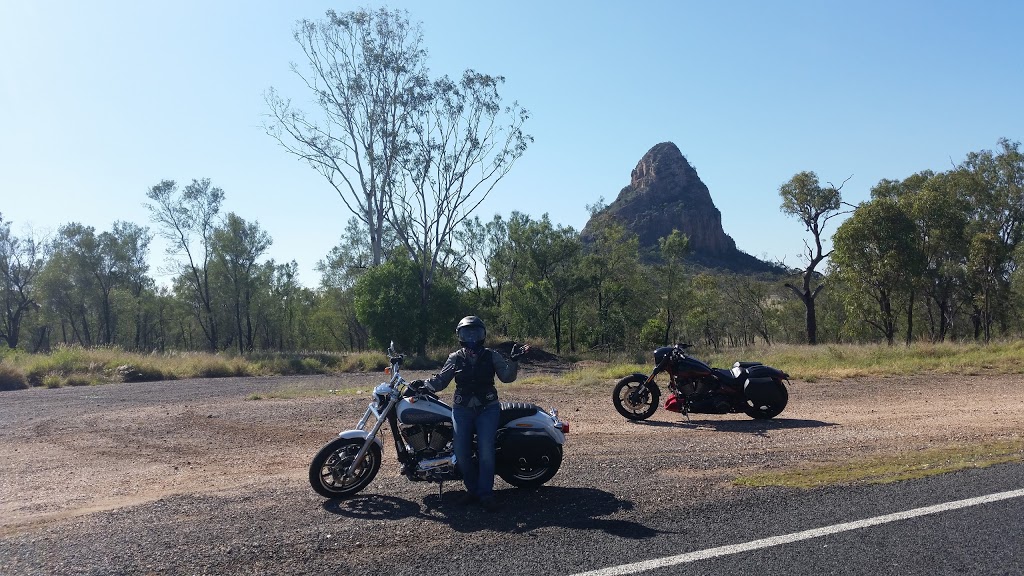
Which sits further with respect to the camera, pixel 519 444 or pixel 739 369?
pixel 739 369

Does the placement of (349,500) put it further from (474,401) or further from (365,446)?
(474,401)

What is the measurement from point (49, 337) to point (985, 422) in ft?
238

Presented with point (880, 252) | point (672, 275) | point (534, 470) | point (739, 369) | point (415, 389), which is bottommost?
point (534, 470)

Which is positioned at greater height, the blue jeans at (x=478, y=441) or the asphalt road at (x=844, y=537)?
the blue jeans at (x=478, y=441)

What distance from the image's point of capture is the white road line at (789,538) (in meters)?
4.48

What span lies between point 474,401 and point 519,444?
0.68m

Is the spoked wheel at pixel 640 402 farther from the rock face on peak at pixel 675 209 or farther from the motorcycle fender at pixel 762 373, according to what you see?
the rock face on peak at pixel 675 209

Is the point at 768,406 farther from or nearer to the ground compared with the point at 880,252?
nearer to the ground

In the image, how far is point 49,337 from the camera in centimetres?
6469

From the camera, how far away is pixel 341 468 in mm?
6414

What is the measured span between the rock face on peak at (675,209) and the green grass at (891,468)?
374ft

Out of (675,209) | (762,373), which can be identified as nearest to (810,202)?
(762,373)

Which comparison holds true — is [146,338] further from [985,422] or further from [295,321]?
[985,422]

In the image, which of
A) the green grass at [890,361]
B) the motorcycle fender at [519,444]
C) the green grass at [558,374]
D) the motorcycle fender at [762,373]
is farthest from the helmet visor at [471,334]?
the green grass at [890,361]
